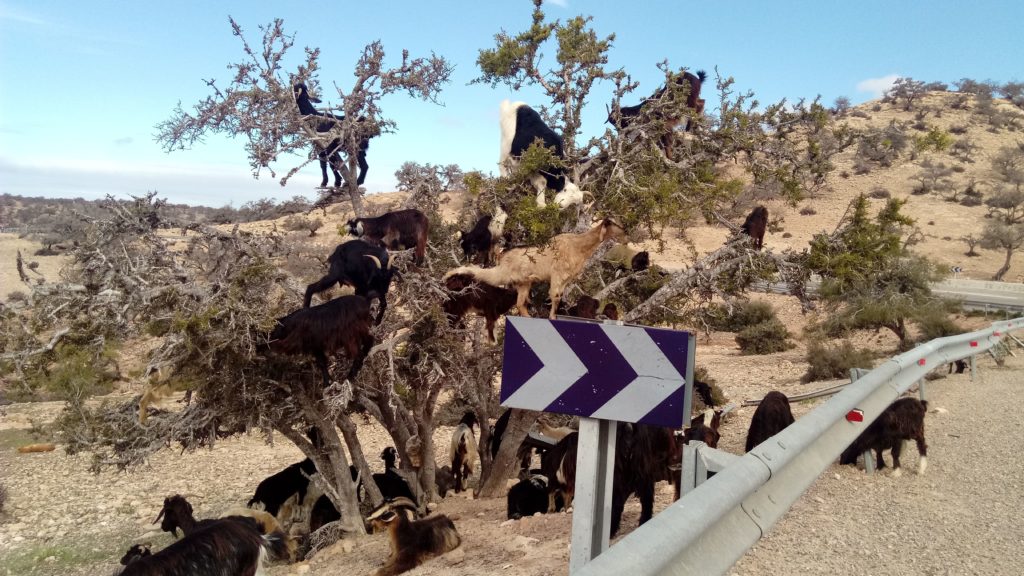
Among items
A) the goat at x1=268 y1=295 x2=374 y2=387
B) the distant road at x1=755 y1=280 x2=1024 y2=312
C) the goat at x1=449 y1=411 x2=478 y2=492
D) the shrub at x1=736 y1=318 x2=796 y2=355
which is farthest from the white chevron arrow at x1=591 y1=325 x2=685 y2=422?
the shrub at x1=736 y1=318 x2=796 y2=355

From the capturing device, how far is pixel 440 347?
7105 millimetres

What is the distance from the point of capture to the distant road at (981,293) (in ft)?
68.0

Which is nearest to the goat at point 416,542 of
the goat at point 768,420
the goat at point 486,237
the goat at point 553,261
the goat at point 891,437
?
the goat at point 553,261

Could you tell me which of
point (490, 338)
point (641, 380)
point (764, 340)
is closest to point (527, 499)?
point (490, 338)

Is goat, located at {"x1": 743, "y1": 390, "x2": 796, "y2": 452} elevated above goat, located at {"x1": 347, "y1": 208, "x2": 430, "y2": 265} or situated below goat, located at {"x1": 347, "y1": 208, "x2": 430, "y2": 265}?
below

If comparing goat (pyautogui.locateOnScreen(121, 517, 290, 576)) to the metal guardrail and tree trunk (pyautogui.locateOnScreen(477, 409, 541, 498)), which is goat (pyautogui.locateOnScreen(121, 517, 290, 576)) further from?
the metal guardrail

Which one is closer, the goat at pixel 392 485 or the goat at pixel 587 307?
the goat at pixel 587 307

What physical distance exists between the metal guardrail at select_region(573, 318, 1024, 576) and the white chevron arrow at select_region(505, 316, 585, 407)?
62 cm

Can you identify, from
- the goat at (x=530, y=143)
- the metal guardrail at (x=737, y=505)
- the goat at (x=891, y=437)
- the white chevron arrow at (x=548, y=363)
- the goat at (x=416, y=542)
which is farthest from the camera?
the goat at (x=530, y=143)

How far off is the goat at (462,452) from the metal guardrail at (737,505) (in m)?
6.38

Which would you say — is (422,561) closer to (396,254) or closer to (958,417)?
(396,254)

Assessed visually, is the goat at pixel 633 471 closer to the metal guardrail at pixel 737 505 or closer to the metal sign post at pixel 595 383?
the metal guardrail at pixel 737 505

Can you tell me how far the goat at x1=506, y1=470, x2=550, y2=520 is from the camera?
7461 mm

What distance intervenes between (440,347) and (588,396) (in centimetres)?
468
